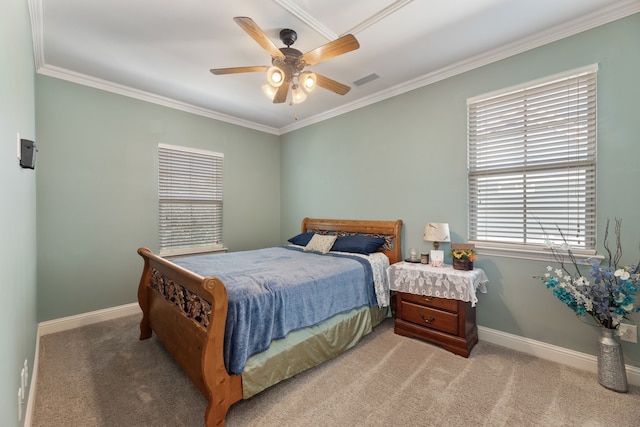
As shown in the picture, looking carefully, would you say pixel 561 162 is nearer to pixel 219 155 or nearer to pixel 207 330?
pixel 207 330

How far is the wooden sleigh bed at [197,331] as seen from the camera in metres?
1.60

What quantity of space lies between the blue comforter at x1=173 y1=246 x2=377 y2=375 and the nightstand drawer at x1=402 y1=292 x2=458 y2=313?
36 centimetres

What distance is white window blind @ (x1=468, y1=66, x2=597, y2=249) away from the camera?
2236mm

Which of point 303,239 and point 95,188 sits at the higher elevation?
point 95,188

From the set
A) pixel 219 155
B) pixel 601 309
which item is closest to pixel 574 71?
pixel 601 309

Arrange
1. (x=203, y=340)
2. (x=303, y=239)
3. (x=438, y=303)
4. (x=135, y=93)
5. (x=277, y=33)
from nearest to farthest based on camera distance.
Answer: (x=203, y=340) < (x=277, y=33) < (x=438, y=303) < (x=135, y=93) < (x=303, y=239)

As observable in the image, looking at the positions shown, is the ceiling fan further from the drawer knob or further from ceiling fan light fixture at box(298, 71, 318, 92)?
the drawer knob

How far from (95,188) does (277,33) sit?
2713 mm

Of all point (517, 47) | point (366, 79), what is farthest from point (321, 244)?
point (517, 47)

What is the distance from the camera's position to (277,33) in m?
2.30

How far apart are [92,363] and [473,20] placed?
14.0 feet

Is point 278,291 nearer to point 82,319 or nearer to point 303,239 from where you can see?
point 303,239

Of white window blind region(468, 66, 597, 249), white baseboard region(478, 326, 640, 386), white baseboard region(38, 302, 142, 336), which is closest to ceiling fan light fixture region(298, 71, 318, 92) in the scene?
white window blind region(468, 66, 597, 249)

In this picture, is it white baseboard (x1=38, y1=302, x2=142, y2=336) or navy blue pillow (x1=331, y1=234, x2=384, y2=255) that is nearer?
white baseboard (x1=38, y1=302, x2=142, y2=336)
